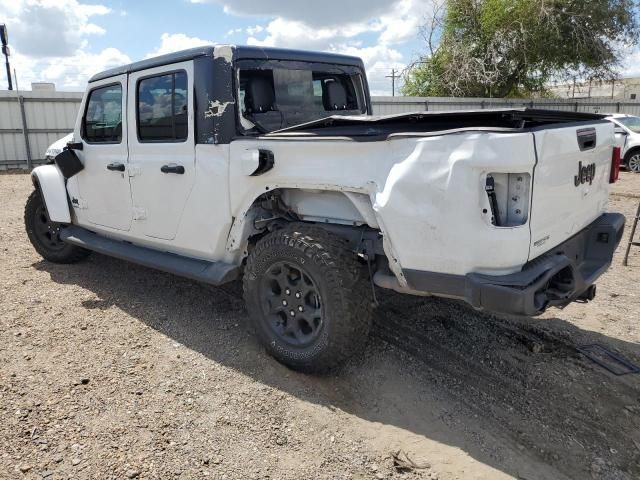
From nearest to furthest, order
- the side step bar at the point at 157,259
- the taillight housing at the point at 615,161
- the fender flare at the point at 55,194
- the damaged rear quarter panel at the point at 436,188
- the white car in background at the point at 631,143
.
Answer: the damaged rear quarter panel at the point at 436,188
the taillight housing at the point at 615,161
the side step bar at the point at 157,259
the fender flare at the point at 55,194
the white car in background at the point at 631,143

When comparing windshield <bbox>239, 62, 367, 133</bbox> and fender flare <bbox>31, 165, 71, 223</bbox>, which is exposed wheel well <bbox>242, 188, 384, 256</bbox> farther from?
fender flare <bbox>31, 165, 71, 223</bbox>

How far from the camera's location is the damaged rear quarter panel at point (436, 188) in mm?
2596

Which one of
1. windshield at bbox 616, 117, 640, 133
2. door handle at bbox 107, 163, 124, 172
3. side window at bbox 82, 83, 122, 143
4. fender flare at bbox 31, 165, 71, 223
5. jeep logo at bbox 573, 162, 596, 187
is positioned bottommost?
fender flare at bbox 31, 165, 71, 223

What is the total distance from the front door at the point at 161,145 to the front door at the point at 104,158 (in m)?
0.17

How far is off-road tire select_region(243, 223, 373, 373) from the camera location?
3248 mm

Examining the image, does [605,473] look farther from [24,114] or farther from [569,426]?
[24,114]

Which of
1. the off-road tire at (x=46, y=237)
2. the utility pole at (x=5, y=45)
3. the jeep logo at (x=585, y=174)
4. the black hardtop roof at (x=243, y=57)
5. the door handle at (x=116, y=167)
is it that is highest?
the utility pole at (x=5, y=45)

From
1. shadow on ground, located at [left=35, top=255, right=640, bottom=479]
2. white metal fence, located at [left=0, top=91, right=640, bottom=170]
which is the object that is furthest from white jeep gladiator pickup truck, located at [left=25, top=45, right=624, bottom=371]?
white metal fence, located at [left=0, top=91, right=640, bottom=170]

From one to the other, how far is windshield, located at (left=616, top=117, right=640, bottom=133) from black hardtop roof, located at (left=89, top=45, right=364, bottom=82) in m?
12.4

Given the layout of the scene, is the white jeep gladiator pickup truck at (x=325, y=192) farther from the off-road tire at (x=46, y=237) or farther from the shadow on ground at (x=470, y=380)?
the off-road tire at (x=46, y=237)

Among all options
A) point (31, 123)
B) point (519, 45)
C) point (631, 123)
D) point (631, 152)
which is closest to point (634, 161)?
point (631, 152)

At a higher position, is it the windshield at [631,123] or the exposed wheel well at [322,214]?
the windshield at [631,123]

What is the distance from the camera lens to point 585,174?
330 cm

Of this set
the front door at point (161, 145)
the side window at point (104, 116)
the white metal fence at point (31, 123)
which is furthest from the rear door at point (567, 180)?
the white metal fence at point (31, 123)
